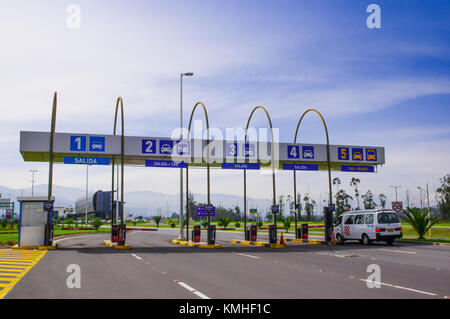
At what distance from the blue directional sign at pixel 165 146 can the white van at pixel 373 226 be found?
12.1 meters

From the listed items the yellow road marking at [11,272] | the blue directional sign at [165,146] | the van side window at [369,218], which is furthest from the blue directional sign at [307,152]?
the yellow road marking at [11,272]

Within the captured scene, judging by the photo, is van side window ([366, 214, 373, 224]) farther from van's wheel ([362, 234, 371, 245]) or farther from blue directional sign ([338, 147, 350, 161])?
blue directional sign ([338, 147, 350, 161])

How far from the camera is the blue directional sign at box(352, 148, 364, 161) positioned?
32156mm

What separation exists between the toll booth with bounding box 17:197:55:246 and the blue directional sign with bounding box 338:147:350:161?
19.5 metres

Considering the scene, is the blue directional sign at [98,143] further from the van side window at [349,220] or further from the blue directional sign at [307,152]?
the van side window at [349,220]

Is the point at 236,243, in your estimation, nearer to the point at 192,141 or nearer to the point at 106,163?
the point at 192,141

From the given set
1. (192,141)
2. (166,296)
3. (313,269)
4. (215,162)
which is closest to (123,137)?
(192,141)

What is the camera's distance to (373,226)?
2509 centimetres

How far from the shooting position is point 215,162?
30.3 metres

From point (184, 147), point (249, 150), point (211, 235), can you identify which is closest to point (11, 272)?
point (211, 235)

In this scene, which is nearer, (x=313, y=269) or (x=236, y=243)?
(x=313, y=269)

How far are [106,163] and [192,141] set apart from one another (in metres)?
5.56

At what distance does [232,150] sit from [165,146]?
458 centimetres

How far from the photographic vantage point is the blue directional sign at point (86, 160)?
85.9 feet
